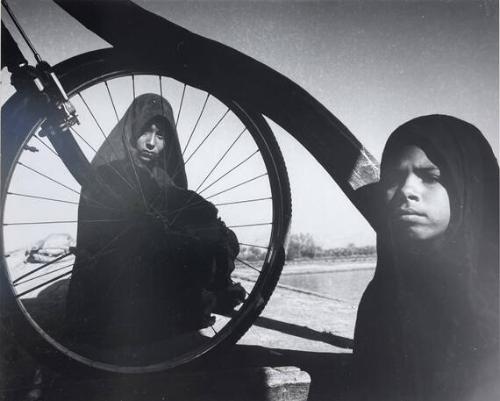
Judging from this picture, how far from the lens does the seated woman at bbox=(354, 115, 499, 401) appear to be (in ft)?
4.09

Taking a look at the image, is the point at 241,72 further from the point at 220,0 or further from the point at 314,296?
the point at 314,296

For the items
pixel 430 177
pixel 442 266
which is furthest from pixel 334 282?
pixel 430 177

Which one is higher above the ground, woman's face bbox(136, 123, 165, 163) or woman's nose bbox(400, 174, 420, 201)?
woman's face bbox(136, 123, 165, 163)

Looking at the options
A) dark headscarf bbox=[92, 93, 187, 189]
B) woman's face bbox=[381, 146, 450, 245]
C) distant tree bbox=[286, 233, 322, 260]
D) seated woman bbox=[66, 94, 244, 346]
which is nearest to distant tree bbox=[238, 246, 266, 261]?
seated woman bbox=[66, 94, 244, 346]

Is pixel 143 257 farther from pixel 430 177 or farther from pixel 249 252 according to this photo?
pixel 249 252

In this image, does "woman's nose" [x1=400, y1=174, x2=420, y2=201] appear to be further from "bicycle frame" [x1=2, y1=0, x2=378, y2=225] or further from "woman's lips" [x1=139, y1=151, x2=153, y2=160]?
"woman's lips" [x1=139, y1=151, x2=153, y2=160]

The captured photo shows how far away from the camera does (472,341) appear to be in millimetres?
1252

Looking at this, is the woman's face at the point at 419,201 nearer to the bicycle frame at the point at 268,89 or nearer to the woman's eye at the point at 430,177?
the woman's eye at the point at 430,177

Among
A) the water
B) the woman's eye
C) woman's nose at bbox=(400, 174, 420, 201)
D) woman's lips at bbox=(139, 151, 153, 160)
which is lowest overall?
the water

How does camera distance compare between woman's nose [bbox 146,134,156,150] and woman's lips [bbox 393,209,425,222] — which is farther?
woman's nose [bbox 146,134,156,150]

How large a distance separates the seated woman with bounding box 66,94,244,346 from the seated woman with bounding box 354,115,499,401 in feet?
2.86

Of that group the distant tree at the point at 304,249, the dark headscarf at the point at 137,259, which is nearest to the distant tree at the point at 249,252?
the dark headscarf at the point at 137,259

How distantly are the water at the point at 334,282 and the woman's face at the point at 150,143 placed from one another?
466 cm

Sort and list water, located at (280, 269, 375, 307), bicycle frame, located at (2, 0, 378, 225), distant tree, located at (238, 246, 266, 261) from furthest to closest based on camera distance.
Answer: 1. water, located at (280, 269, 375, 307)
2. distant tree, located at (238, 246, 266, 261)
3. bicycle frame, located at (2, 0, 378, 225)
